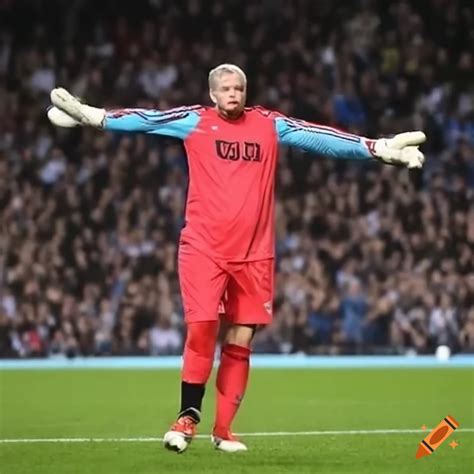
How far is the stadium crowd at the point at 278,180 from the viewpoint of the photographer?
73.2ft

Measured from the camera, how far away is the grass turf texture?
339 inches

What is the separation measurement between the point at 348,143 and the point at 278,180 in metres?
15.1

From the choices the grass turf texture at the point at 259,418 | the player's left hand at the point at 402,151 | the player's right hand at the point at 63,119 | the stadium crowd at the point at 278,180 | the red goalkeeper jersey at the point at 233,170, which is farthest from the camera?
the stadium crowd at the point at 278,180

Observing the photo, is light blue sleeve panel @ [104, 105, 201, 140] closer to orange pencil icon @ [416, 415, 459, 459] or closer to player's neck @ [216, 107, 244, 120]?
player's neck @ [216, 107, 244, 120]

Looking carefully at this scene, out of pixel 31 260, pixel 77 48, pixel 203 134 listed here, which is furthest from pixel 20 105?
pixel 203 134

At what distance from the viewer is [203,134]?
9039 mm

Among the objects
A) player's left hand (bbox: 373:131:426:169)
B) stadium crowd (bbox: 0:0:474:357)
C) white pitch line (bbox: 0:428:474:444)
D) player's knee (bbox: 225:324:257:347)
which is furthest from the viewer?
stadium crowd (bbox: 0:0:474:357)

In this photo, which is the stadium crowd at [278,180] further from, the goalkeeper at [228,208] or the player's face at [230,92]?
the player's face at [230,92]

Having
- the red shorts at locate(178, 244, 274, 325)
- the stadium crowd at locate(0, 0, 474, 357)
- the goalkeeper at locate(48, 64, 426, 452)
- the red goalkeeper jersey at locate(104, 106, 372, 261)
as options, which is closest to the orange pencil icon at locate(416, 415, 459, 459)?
the goalkeeper at locate(48, 64, 426, 452)

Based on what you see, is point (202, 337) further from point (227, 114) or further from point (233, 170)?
point (227, 114)

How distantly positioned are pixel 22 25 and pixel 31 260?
20.5 ft

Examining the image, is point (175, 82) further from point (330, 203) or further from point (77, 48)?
point (330, 203)

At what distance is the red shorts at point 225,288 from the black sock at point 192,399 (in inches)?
16.4

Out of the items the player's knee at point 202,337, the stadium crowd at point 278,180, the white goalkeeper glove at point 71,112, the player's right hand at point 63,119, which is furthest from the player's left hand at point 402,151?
the stadium crowd at point 278,180
